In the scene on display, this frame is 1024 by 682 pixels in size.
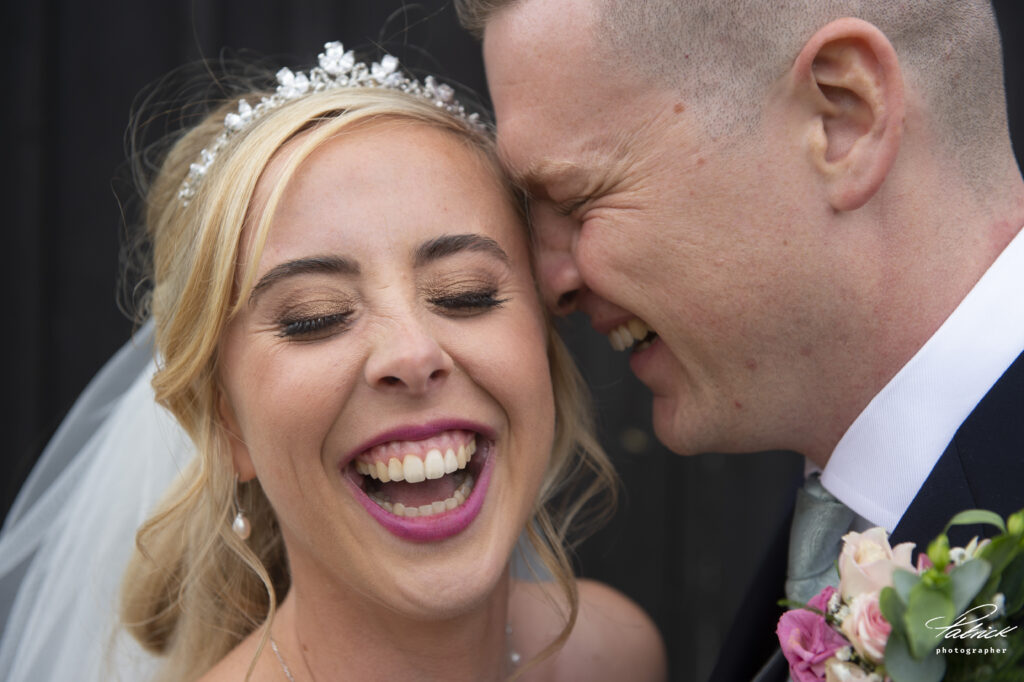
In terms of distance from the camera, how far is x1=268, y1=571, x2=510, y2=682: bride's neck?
227cm

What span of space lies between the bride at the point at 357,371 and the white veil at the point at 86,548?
0.91ft

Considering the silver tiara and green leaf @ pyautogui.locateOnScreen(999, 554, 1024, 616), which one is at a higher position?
the silver tiara

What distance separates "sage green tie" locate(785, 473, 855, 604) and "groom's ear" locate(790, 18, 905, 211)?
0.73m

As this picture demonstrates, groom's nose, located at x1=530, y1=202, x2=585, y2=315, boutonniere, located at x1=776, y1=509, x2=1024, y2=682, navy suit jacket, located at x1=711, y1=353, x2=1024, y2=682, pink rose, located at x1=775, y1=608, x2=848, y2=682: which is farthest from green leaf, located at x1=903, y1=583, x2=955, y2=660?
groom's nose, located at x1=530, y1=202, x2=585, y2=315

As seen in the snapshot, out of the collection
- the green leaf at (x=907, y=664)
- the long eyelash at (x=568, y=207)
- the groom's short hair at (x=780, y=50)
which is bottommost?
the green leaf at (x=907, y=664)

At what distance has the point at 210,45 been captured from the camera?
13.0 feet

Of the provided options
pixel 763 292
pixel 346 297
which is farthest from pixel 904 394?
pixel 346 297

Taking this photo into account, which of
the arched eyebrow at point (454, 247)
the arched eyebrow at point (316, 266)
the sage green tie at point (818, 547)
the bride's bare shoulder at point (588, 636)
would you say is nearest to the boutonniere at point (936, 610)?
the sage green tie at point (818, 547)

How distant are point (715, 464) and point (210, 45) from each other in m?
2.88

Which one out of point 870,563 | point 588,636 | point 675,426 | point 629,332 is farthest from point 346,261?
point 588,636

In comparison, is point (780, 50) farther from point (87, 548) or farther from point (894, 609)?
point (87, 548)

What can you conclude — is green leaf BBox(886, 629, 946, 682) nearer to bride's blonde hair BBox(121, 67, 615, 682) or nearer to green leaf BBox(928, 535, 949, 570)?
green leaf BBox(928, 535, 949, 570)

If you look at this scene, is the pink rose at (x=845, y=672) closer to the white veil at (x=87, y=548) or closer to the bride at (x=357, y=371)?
the bride at (x=357, y=371)

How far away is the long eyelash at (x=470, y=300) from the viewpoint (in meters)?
2.15
